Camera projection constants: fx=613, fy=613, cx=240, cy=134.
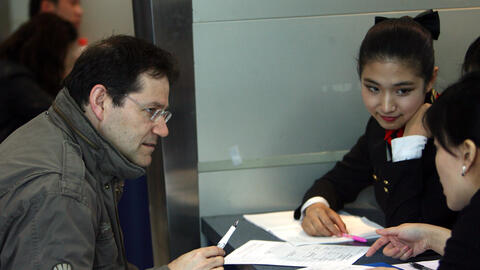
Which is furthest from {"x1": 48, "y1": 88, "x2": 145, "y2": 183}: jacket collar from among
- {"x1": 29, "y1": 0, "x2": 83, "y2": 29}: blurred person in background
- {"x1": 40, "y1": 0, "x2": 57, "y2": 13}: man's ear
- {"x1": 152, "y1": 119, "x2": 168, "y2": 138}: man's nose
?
{"x1": 40, "y1": 0, "x2": 57, "y2": 13}: man's ear

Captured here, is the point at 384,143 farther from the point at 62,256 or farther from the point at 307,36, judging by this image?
the point at 62,256

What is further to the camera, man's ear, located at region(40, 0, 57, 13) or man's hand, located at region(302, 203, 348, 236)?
man's ear, located at region(40, 0, 57, 13)

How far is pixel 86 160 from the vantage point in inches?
60.6

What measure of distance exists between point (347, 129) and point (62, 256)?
119 centimetres

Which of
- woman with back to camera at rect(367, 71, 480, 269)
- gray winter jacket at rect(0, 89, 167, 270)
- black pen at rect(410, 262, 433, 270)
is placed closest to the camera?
woman with back to camera at rect(367, 71, 480, 269)

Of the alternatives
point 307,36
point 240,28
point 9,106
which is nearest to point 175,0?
point 240,28

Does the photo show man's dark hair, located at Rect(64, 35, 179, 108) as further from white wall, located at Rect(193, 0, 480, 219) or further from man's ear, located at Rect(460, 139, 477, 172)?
man's ear, located at Rect(460, 139, 477, 172)

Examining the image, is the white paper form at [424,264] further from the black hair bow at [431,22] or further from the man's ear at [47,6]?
the man's ear at [47,6]

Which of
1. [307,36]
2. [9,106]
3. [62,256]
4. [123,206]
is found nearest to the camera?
[62,256]

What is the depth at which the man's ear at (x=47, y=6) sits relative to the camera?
290 cm

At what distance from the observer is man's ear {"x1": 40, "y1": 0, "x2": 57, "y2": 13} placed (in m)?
2.90

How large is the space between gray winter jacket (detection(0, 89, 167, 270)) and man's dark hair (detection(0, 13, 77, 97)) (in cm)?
133

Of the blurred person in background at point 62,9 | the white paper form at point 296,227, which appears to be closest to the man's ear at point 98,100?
the white paper form at point 296,227

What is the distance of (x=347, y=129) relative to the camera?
7.09 ft
